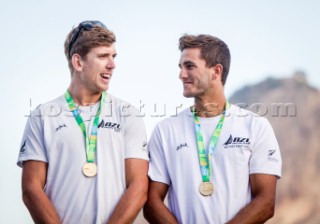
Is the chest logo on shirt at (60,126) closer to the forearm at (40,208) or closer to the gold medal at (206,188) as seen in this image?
the forearm at (40,208)

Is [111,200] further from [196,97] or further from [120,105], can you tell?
[196,97]

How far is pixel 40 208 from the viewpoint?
17.3 feet

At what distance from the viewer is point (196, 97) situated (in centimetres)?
602

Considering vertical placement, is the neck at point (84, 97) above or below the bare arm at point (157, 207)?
above

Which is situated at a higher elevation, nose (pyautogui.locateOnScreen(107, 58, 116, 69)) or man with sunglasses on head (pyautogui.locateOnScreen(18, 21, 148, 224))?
nose (pyautogui.locateOnScreen(107, 58, 116, 69))

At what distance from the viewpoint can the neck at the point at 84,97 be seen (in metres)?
5.72

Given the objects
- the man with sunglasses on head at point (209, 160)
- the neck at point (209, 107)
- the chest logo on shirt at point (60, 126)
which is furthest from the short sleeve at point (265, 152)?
the chest logo on shirt at point (60, 126)

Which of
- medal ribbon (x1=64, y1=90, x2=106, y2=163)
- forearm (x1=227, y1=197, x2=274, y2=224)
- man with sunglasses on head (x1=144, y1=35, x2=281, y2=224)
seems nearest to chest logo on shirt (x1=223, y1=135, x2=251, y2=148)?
man with sunglasses on head (x1=144, y1=35, x2=281, y2=224)

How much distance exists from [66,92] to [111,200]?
4.31ft

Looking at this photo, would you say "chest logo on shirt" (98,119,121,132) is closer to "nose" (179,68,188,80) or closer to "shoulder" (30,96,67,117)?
"shoulder" (30,96,67,117)

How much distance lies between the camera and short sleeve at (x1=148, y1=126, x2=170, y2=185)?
5.64 metres

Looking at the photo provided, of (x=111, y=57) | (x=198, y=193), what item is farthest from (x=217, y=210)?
(x=111, y=57)

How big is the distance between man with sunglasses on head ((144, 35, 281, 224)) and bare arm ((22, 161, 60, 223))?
3.32ft

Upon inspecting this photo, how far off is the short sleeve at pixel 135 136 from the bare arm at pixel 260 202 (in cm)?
112
